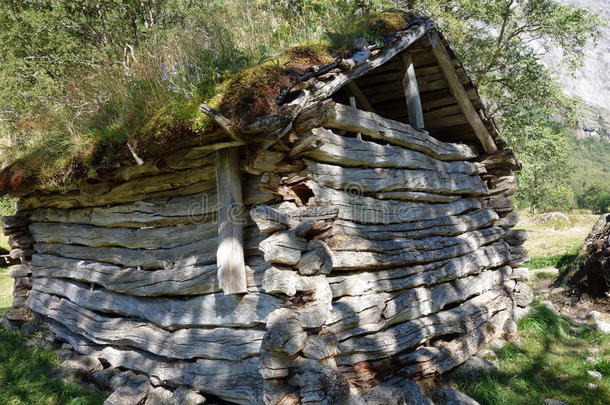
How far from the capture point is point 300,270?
3.46m

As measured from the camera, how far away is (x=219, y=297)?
410 centimetres

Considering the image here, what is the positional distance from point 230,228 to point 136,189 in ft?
A: 5.41

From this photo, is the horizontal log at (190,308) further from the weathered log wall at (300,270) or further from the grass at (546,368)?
the grass at (546,368)

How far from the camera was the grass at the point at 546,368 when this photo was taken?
4426 mm

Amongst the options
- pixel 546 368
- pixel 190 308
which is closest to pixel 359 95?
pixel 190 308

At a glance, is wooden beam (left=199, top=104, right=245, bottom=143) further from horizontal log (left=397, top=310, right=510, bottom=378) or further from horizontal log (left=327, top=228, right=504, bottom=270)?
horizontal log (left=397, top=310, right=510, bottom=378)

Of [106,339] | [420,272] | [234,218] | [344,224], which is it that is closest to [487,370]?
[420,272]

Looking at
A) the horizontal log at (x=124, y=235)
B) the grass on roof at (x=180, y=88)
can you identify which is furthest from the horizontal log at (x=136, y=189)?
the grass on roof at (x=180, y=88)

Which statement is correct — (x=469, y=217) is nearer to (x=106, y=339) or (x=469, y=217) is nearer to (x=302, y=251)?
(x=302, y=251)

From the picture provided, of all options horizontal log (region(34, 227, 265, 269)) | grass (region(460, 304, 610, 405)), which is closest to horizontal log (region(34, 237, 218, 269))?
horizontal log (region(34, 227, 265, 269))

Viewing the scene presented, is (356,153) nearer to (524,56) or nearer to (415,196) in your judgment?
(415,196)

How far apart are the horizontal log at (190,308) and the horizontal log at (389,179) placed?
118 centimetres

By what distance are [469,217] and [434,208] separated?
0.93 metres

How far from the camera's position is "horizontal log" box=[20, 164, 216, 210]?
14.2 ft
